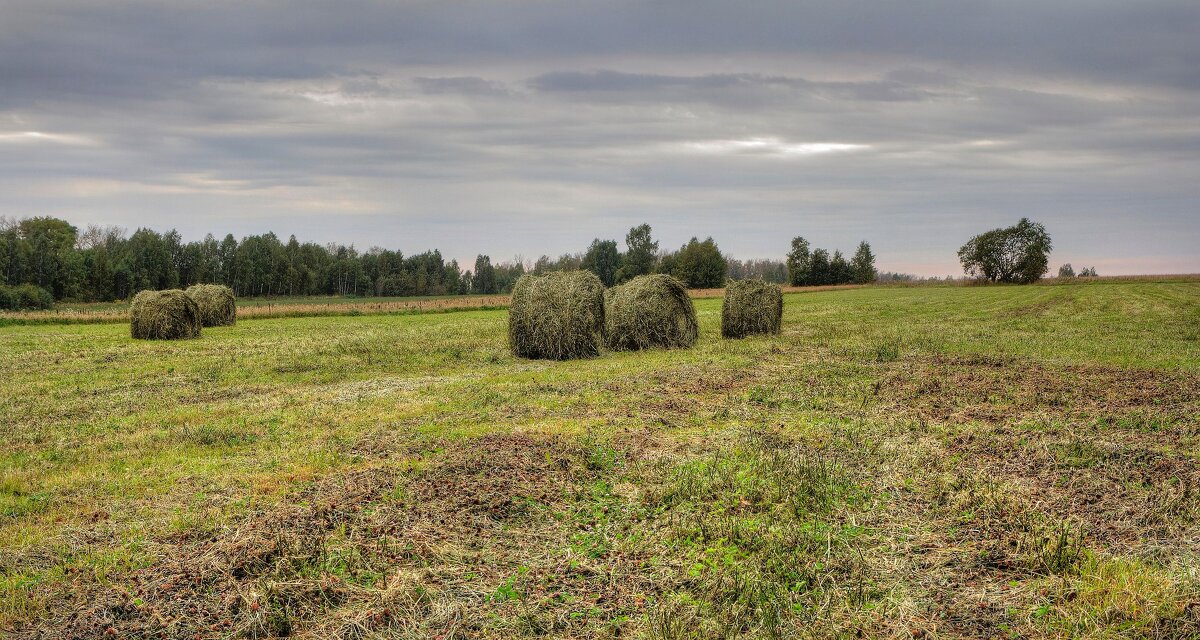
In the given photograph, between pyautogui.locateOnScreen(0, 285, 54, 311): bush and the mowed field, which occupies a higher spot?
pyautogui.locateOnScreen(0, 285, 54, 311): bush

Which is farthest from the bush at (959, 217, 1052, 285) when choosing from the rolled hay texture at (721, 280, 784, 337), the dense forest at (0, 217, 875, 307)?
the rolled hay texture at (721, 280, 784, 337)

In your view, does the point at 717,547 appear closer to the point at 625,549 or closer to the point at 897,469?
the point at 625,549

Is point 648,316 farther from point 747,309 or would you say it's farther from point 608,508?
point 608,508

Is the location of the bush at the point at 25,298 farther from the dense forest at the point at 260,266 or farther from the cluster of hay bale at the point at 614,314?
the cluster of hay bale at the point at 614,314

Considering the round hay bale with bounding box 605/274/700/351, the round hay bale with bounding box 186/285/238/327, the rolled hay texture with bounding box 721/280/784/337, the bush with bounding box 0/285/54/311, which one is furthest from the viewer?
the bush with bounding box 0/285/54/311

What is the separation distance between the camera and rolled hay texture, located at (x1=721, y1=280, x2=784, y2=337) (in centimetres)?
2286

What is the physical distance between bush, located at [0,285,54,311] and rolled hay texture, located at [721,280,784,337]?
7845 centimetres

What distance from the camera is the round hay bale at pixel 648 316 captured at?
19.6 metres

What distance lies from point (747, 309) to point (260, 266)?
104 m

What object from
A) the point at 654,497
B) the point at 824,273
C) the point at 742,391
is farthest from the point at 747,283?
the point at 824,273

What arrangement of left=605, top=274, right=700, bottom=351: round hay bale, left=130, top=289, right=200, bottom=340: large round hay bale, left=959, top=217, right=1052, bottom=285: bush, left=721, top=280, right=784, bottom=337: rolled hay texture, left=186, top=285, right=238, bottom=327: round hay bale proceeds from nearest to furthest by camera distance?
left=605, top=274, right=700, bottom=351: round hay bale → left=721, top=280, right=784, bottom=337: rolled hay texture → left=130, top=289, right=200, bottom=340: large round hay bale → left=186, top=285, right=238, bottom=327: round hay bale → left=959, top=217, right=1052, bottom=285: bush

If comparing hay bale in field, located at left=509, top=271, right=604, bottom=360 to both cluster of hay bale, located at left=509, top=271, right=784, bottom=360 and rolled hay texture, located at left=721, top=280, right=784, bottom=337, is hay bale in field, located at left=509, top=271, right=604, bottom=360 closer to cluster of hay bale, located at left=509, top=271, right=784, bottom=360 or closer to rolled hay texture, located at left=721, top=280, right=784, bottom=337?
cluster of hay bale, located at left=509, top=271, right=784, bottom=360

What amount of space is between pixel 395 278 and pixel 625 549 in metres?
131

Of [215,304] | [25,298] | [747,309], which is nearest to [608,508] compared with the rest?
[747,309]
